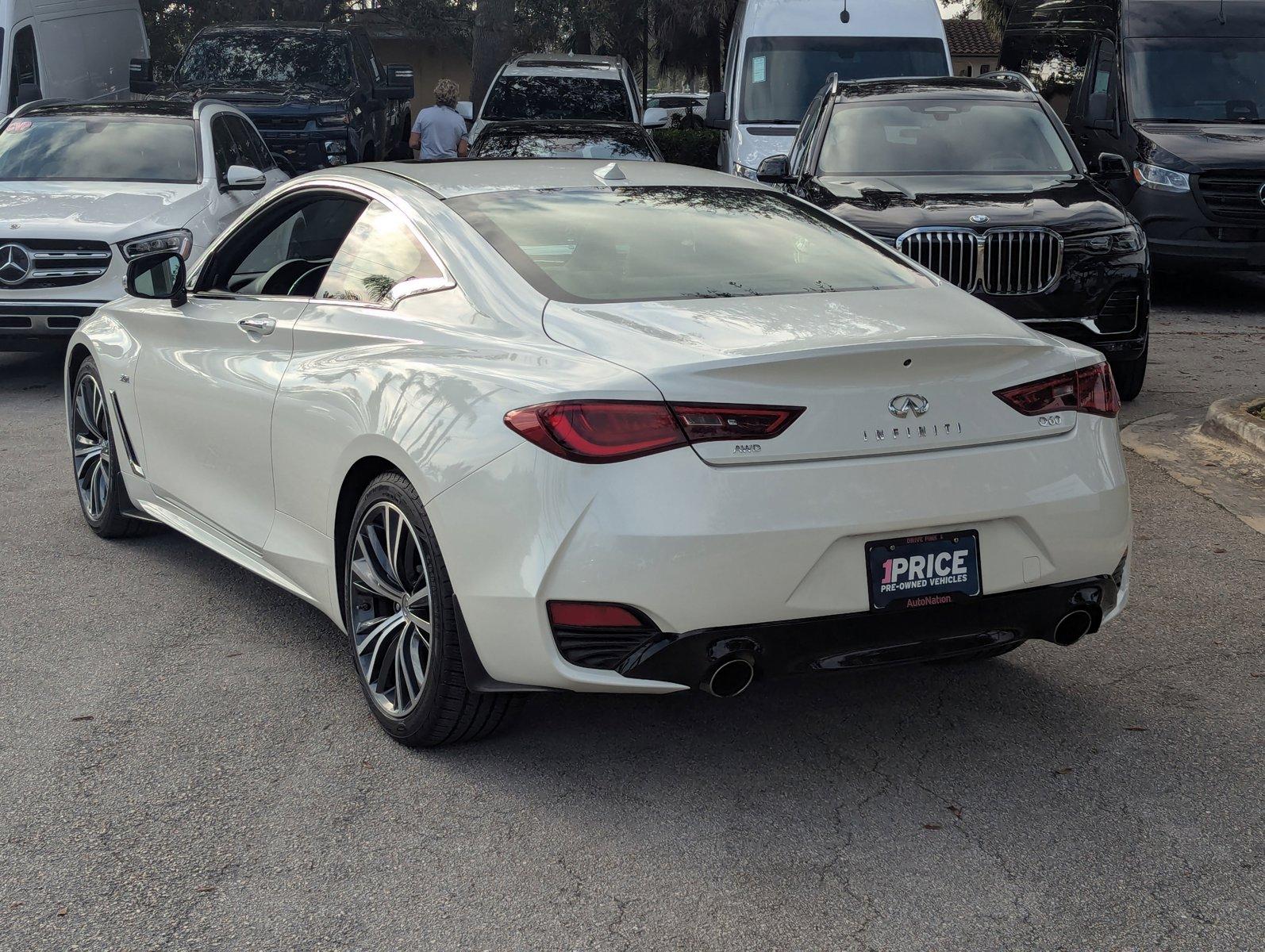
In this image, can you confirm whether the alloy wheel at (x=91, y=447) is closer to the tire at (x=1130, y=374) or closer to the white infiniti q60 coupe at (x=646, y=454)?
the white infiniti q60 coupe at (x=646, y=454)

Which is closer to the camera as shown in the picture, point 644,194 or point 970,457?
point 970,457

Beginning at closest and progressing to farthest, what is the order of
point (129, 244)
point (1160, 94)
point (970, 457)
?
point (970, 457), point (129, 244), point (1160, 94)

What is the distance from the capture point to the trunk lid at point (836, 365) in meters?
3.41

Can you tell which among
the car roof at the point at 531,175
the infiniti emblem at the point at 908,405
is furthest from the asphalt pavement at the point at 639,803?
the car roof at the point at 531,175

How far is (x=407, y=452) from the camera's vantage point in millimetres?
3801

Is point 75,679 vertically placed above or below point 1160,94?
below

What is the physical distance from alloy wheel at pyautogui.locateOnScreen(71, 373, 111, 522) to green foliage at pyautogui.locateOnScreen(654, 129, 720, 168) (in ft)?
64.7

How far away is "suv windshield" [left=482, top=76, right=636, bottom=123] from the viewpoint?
16.3 metres

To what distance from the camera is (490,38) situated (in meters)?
24.7

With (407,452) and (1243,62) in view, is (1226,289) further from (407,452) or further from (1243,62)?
(407,452)

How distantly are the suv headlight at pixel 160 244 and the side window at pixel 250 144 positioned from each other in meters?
2.03

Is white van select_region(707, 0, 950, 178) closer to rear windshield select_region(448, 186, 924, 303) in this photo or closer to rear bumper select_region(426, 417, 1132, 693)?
rear windshield select_region(448, 186, 924, 303)

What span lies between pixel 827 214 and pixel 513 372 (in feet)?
5.84

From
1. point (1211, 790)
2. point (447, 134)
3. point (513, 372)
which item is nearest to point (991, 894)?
point (1211, 790)
